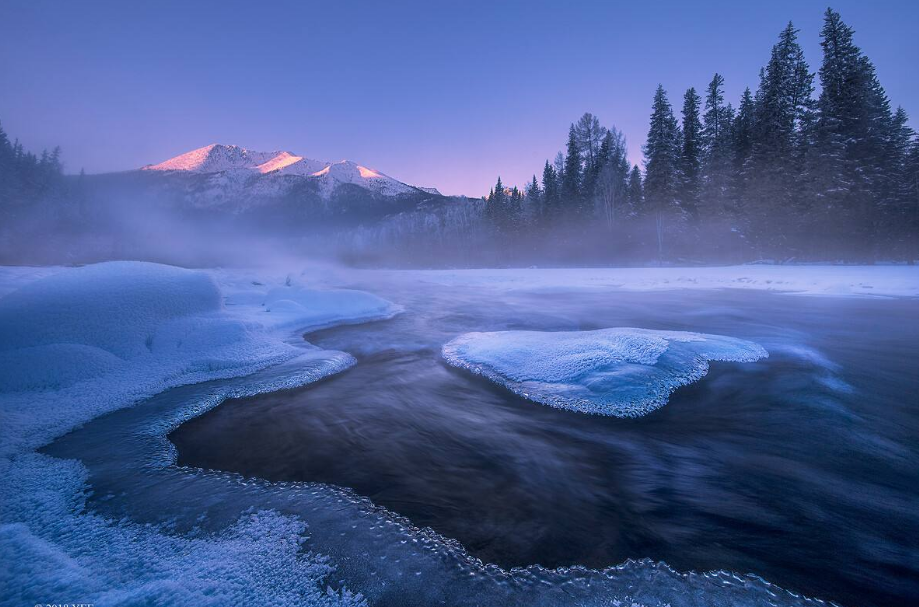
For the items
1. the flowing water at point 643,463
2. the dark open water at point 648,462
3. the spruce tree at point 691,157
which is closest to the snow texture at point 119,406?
the flowing water at point 643,463

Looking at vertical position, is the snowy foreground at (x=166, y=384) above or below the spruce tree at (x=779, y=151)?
below

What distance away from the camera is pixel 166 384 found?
14.7ft

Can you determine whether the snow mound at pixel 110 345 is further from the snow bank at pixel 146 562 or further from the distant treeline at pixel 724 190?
the distant treeline at pixel 724 190

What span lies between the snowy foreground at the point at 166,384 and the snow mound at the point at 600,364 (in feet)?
0.08

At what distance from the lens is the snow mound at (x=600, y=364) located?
4.13m

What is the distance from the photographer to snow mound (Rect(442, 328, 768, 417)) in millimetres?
4129

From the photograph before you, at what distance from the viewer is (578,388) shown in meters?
4.34

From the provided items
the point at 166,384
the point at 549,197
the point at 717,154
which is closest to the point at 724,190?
the point at 717,154

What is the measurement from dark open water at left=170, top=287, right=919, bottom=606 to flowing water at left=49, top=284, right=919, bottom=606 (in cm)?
1

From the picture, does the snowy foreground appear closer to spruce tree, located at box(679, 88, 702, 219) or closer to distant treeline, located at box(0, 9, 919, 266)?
distant treeline, located at box(0, 9, 919, 266)

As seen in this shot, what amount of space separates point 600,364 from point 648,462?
1.78m

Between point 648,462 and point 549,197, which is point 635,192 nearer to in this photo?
point 549,197

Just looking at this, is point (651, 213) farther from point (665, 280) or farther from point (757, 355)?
point (757, 355)

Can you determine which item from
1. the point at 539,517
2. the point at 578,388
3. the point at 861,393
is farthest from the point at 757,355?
the point at 539,517
